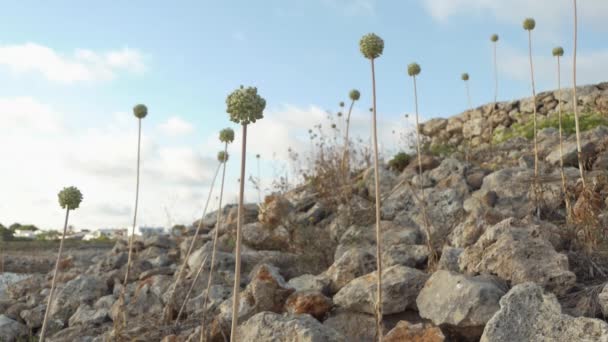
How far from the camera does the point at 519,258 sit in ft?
15.5

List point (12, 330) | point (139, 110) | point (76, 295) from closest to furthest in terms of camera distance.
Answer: point (139, 110) < point (12, 330) < point (76, 295)

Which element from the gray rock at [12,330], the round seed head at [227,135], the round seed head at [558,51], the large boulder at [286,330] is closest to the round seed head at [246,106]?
the large boulder at [286,330]

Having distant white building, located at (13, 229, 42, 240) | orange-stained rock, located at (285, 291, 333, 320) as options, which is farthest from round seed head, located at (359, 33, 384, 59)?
distant white building, located at (13, 229, 42, 240)

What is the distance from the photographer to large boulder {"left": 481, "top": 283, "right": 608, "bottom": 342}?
3.71m

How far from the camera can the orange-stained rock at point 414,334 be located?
4020 millimetres

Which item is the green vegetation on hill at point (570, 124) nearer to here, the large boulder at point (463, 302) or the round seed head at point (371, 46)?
the large boulder at point (463, 302)

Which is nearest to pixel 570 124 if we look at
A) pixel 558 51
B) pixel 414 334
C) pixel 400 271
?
pixel 558 51

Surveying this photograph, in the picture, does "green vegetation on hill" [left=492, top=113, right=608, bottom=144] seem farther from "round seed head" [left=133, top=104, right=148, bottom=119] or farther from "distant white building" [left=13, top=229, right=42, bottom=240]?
"distant white building" [left=13, top=229, right=42, bottom=240]

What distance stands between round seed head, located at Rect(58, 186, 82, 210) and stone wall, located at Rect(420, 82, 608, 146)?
12.1m

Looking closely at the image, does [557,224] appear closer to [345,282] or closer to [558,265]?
[558,265]

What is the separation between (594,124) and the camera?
11.8 metres

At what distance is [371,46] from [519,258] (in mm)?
2091

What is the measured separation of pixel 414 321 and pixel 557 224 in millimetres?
2053

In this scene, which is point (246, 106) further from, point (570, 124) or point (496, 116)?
point (496, 116)
